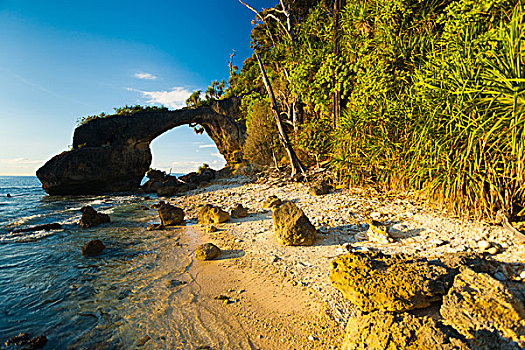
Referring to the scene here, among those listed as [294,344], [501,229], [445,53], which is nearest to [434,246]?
[501,229]

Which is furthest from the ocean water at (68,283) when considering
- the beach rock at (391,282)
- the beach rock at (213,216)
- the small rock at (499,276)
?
the small rock at (499,276)

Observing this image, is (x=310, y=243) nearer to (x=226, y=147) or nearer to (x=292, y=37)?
(x=292, y=37)

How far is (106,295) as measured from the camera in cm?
366

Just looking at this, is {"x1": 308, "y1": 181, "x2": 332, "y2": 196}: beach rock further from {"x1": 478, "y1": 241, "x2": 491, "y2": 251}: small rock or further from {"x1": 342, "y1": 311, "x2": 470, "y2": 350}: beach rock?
{"x1": 342, "y1": 311, "x2": 470, "y2": 350}: beach rock

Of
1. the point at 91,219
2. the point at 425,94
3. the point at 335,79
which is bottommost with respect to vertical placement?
the point at 91,219

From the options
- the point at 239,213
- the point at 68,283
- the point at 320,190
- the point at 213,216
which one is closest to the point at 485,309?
the point at 320,190

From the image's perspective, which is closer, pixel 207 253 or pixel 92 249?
pixel 207 253

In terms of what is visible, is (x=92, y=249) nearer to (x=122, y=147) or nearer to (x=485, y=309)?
(x=485, y=309)

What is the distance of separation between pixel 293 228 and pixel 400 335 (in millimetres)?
2876

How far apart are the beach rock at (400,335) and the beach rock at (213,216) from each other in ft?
17.6

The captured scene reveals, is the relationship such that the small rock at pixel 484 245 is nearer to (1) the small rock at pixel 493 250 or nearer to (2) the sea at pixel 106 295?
(1) the small rock at pixel 493 250

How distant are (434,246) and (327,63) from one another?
23.8 ft

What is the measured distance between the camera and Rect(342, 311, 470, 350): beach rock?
1819 millimetres

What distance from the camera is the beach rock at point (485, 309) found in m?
1.97
